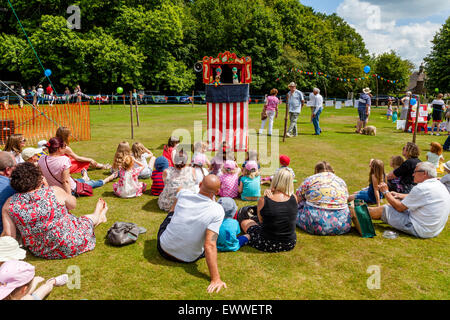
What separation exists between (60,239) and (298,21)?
51.4 meters

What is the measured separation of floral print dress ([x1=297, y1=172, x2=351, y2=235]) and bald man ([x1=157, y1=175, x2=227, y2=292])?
5.80 ft

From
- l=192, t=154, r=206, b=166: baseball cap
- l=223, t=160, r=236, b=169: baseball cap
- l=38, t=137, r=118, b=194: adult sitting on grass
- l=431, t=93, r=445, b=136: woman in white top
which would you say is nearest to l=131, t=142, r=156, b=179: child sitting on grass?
l=192, t=154, r=206, b=166: baseball cap

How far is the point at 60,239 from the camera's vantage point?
4227 mm

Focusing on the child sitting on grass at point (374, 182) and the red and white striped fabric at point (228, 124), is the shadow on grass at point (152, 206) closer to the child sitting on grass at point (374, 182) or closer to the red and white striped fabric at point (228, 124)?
the child sitting on grass at point (374, 182)

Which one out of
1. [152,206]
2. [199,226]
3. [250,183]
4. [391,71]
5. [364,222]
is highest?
[391,71]

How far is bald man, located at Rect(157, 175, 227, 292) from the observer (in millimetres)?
3795

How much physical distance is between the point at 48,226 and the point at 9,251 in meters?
0.49

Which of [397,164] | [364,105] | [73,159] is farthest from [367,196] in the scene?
[364,105]

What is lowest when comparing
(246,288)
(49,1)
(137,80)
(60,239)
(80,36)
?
(246,288)

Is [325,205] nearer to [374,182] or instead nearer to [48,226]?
[374,182]

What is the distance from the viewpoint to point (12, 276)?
3158 millimetres

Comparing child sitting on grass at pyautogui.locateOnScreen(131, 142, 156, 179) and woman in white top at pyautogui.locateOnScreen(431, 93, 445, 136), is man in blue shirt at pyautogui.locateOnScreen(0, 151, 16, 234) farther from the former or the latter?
woman in white top at pyautogui.locateOnScreen(431, 93, 445, 136)
